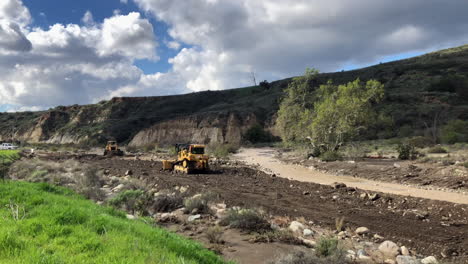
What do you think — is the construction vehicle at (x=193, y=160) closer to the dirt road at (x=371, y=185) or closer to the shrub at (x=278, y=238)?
the dirt road at (x=371, y=185)

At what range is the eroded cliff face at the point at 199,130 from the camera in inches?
2466

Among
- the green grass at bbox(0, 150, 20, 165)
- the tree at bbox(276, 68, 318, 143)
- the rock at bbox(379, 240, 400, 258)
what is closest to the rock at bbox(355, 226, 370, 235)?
the rock at bbox(379, 240, 400, 258)

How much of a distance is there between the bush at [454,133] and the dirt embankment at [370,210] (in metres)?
24.2

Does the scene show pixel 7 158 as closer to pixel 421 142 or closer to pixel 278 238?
pixel 278 238

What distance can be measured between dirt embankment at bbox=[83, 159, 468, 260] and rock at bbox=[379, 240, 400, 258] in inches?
26.6

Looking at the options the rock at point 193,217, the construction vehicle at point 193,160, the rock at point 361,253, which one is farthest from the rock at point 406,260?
the construction vehicle at point 193,160

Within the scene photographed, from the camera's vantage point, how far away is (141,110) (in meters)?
85.3

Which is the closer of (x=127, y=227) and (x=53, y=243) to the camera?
(x=53, y=243)

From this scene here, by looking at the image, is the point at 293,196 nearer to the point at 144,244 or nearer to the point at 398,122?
the point at 144,244

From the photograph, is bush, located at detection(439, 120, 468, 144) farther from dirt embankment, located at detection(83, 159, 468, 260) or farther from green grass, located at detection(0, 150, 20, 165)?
green grass, located at detection(0, 150, 20, 165)

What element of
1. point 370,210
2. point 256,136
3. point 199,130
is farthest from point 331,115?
point 199,130

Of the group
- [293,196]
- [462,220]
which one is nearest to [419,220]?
[462,220]

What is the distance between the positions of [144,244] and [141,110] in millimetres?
83278

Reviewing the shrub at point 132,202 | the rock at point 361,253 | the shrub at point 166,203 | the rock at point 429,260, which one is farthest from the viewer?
the shrub at point 166,203
